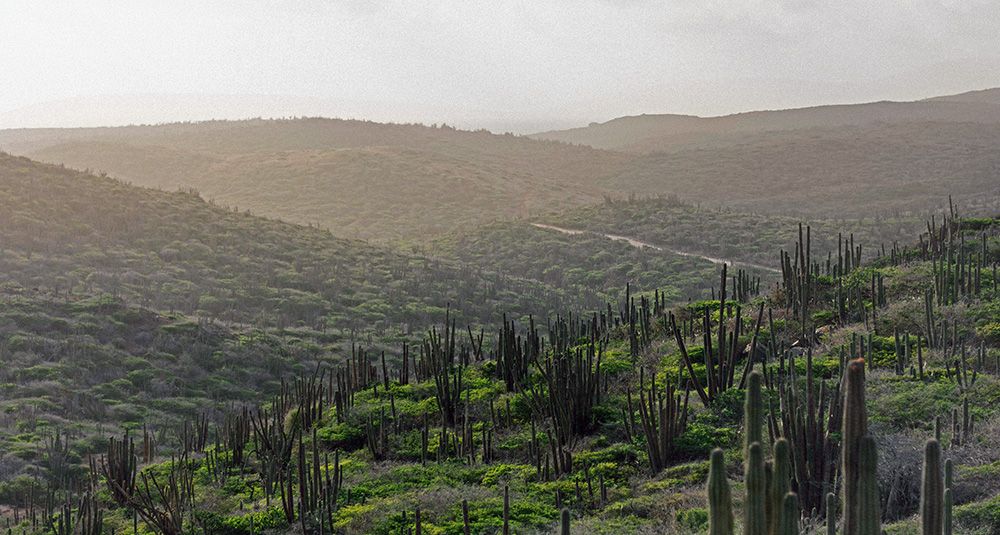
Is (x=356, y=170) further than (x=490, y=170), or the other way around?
(x=490, y=170)

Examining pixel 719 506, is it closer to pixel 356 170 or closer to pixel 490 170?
pixel 356 170

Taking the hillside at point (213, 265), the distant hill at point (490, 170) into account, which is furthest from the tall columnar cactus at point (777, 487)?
the distant hill at point (490, 170)

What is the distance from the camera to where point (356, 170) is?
203ft

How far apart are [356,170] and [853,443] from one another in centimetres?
5950

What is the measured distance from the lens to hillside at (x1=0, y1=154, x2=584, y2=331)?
25.8 meters

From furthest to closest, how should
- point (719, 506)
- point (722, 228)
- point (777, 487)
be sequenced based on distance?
point (722, 228), point (777, 487), point (719, 506)

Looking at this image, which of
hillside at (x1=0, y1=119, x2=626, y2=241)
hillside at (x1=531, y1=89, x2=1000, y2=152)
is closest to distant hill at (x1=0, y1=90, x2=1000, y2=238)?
hillside at (x1=0, y1=119, x2=626, y2=241)

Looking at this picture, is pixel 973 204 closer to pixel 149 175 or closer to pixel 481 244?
pixel 481 244

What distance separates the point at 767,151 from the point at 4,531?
72167 millimetres

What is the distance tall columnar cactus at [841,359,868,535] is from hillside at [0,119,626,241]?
1731 inches

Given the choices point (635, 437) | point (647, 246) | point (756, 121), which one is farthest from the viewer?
point (756, 121)

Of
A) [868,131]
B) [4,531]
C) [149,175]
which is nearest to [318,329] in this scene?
[4,531]

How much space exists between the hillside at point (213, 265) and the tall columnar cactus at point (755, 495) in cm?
2042

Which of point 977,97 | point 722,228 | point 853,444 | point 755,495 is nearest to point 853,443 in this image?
point 853,444
